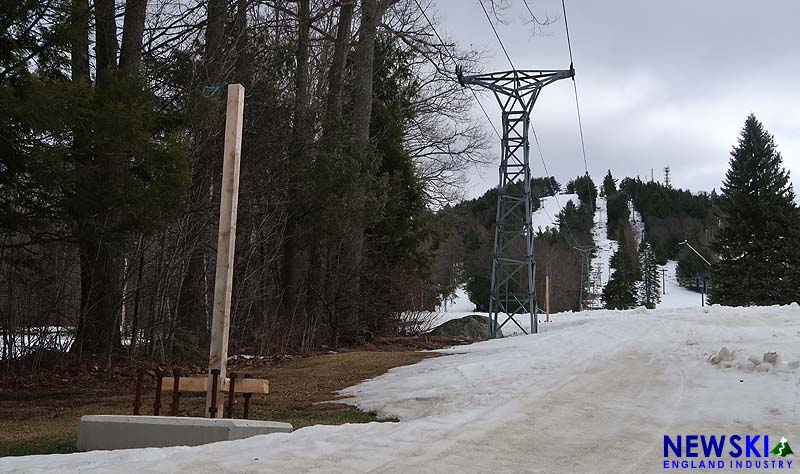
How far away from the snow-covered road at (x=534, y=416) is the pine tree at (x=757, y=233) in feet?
110

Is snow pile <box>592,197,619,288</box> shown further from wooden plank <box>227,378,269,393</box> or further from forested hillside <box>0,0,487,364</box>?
wooden plank <box>227,378,269,393</box>

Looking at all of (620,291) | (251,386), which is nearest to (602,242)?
(620,291)

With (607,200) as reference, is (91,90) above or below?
below

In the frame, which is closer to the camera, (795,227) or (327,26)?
(327,26)

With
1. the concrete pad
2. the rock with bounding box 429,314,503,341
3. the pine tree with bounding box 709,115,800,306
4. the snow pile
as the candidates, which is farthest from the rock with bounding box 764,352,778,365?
the snow pile

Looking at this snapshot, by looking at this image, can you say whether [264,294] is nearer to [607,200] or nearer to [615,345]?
[615,345]

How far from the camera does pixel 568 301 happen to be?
3066 inches

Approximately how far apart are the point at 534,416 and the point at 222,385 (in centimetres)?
262

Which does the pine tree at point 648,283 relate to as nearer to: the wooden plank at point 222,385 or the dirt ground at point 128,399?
the dirt ground at point 128,399

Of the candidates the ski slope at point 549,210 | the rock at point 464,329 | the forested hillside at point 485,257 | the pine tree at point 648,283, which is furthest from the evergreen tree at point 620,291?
the ski slope at point 549,210

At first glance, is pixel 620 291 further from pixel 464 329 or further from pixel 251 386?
pixel 251 386

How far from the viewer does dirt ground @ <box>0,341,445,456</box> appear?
662 centimetres

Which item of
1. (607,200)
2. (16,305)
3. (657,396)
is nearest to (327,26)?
(16,305)

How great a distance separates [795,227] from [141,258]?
40063 mm
